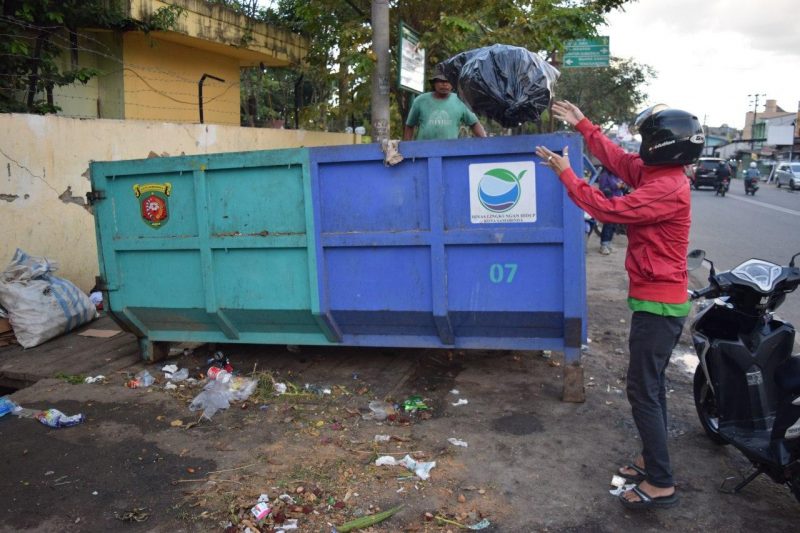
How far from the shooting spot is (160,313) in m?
4.84

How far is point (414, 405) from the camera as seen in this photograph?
403 centimetres

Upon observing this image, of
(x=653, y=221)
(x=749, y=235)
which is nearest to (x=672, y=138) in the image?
(x=653, y=221)

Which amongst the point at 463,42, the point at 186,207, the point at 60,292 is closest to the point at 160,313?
the point at 186,207

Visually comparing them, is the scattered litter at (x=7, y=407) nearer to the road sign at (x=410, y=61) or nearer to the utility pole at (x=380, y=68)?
the utility pole at (x=380, y=68)

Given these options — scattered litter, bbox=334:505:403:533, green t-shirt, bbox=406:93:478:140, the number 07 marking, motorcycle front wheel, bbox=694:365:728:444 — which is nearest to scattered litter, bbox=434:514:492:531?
scattered litter, bbox=334:505:403:533

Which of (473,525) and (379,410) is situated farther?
(379,410)

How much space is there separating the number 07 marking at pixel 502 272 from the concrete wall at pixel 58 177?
495cm

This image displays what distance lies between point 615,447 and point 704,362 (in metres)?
0.65

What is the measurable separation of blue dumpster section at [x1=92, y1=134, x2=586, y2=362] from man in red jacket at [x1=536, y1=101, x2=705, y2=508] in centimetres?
89

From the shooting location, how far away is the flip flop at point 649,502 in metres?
2.81

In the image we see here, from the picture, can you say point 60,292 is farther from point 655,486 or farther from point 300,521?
point 655,486

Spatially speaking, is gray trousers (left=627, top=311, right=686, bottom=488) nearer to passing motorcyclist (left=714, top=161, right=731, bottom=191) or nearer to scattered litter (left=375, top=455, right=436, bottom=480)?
scattered litter (left=375, top=455, right=436, bottom=480)

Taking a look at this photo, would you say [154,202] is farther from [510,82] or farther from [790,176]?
[790,176]

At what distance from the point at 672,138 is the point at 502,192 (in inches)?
48.9
